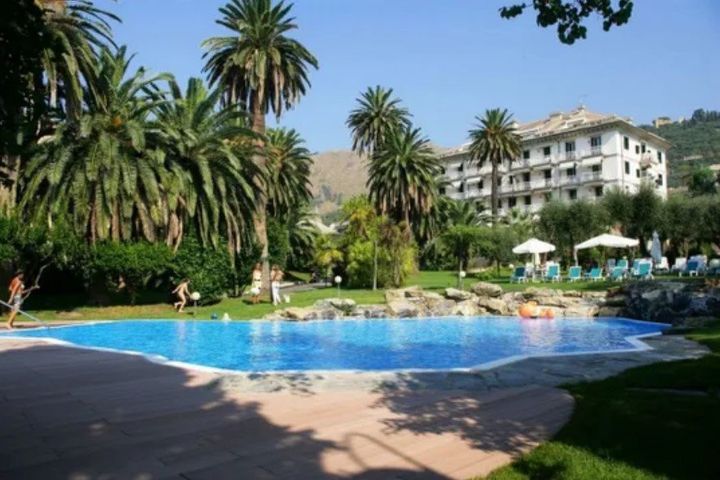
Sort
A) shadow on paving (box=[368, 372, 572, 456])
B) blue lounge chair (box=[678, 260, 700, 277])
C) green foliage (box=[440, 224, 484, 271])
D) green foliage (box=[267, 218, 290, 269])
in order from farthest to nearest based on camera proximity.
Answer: green foliage (box=[440, 224, 484, 271])
green foliage (box=[267, 218, 290, 269])
blue lounge chair (box=[678, 260, 700, 277])
shadow on paving (box=[368, 372, 572, 456])

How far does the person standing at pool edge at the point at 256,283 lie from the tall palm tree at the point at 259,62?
0.66 metres

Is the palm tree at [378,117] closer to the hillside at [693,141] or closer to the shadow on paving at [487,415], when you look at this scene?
the shadow on paving at [487,415]

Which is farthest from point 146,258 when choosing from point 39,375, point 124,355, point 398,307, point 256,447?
point 256,447

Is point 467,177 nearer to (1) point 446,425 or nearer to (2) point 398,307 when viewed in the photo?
(2) point 398,307

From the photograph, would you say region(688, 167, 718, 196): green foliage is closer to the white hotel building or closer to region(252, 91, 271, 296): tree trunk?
the white hotel building

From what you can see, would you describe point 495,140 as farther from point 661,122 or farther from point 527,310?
point 661,122

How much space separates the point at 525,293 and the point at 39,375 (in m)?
18.4

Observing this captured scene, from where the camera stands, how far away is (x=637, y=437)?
5.11 m

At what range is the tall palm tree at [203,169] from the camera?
2534 cm

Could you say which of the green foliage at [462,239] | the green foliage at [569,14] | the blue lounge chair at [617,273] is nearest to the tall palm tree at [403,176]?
the green foliage at [462,239]

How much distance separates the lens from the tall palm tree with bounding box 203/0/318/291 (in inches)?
1219

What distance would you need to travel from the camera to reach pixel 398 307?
22891 millimetres

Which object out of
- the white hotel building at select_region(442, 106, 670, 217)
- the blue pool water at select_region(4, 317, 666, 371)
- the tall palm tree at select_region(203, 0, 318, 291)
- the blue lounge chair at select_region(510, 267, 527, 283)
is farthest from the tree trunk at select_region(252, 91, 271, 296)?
the white hotel building at select_region(442, 106, 670, 217)

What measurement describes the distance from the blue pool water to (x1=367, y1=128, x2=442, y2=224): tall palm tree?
77.9ft
